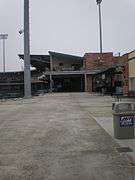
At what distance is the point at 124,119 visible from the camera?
13.2 meters

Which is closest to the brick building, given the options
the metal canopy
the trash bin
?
the metal canopy

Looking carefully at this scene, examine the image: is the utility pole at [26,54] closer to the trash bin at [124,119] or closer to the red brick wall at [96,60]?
the red brick wall at [96,60]

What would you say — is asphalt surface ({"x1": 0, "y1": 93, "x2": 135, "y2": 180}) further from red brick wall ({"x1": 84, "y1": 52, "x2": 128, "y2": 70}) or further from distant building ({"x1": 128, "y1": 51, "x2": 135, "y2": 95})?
red brick wall ({"x1": 84, "y1": 52, "x2": 128, "y2": 70})

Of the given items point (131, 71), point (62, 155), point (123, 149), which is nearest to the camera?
point (62, 155)

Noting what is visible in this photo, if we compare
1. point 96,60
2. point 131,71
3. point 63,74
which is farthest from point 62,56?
point 131,71

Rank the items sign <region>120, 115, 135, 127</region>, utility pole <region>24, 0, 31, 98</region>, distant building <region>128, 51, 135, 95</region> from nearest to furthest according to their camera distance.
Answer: sign <region>120, 115, 135, 127</region>, distant building <region>128, 51, 135, 95</region>, utility pole <region>24, 0, 31, 98</region>

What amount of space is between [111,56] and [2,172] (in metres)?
80.6

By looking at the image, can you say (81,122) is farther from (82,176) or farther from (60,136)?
(82,176)

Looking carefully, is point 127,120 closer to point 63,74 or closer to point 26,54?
point 26,54

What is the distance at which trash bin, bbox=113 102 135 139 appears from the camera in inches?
516

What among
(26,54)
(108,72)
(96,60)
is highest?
(96,60)

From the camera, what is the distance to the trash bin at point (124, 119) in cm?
1312

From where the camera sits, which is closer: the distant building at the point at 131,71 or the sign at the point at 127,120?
the sign at the point at 127,120

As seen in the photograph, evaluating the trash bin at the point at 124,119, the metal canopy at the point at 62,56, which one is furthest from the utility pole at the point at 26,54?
the metal canopy at the point at 62,56
